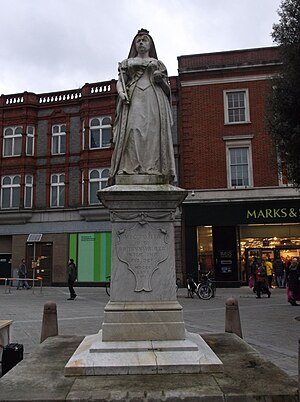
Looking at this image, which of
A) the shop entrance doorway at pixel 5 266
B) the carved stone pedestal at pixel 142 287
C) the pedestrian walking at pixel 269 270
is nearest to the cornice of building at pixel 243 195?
the pedestrian walking at pixel 269 270

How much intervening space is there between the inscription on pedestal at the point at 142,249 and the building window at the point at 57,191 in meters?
22.5

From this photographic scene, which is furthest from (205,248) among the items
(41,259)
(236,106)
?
(41,259)

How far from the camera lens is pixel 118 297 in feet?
18.0

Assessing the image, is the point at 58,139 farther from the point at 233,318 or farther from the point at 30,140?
the point at 233,318

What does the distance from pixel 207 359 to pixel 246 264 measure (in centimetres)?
1938

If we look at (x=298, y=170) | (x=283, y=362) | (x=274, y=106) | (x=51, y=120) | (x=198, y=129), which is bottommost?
(x=283, y=362)

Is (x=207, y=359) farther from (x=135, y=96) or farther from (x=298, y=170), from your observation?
(x=298, y=170)

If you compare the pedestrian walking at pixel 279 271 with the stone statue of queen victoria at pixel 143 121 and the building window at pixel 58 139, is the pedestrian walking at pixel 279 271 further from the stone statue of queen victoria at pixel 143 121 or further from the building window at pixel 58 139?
the stone statue of queen victoria at pixel 143 121

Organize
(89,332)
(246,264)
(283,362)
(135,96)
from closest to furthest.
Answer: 1. (135,96)
2. (283,362)
3. (89,332)
4. (246,264)

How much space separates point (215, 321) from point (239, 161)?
14164 mm

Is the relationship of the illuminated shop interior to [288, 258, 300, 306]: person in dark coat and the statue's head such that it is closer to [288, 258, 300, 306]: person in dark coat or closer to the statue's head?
[288, 258, 300, 306]: person in dark coat

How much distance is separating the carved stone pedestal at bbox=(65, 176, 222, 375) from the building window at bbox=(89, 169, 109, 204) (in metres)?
20.9

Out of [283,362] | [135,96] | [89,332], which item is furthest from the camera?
[89,332]

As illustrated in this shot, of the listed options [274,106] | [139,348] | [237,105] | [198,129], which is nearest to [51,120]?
[198,129]
